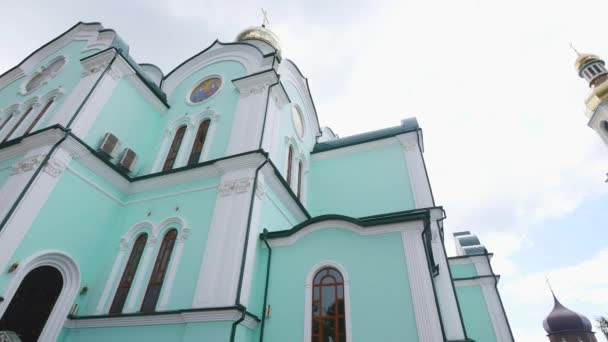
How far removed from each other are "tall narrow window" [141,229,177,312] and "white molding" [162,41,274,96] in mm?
7338

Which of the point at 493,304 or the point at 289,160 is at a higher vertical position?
the point at 289,160

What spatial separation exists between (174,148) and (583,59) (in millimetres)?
39758

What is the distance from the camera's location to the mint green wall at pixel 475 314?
14867mm

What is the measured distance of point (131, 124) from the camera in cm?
A: 1237

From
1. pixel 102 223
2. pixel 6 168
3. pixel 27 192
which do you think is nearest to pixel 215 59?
pixel 102 223

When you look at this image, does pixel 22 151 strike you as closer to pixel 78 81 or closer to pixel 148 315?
pixel 78 81

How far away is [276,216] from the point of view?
34.8ft

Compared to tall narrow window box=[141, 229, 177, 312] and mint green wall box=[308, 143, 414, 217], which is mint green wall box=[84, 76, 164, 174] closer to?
tall narrow window box=[141, 229, 177, 312]

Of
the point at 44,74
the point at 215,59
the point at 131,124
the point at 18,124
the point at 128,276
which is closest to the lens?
the point at 128,276

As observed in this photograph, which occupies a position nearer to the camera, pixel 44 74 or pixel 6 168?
pixel 6 168

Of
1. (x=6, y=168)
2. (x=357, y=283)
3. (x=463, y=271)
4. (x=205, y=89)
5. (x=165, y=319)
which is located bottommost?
(x=165, y=319)

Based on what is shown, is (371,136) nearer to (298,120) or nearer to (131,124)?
(298,120)

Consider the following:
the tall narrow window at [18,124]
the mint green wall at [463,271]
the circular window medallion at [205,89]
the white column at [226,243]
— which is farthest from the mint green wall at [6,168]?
the mint green wall at [463,271]

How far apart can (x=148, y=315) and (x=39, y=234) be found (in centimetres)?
355
